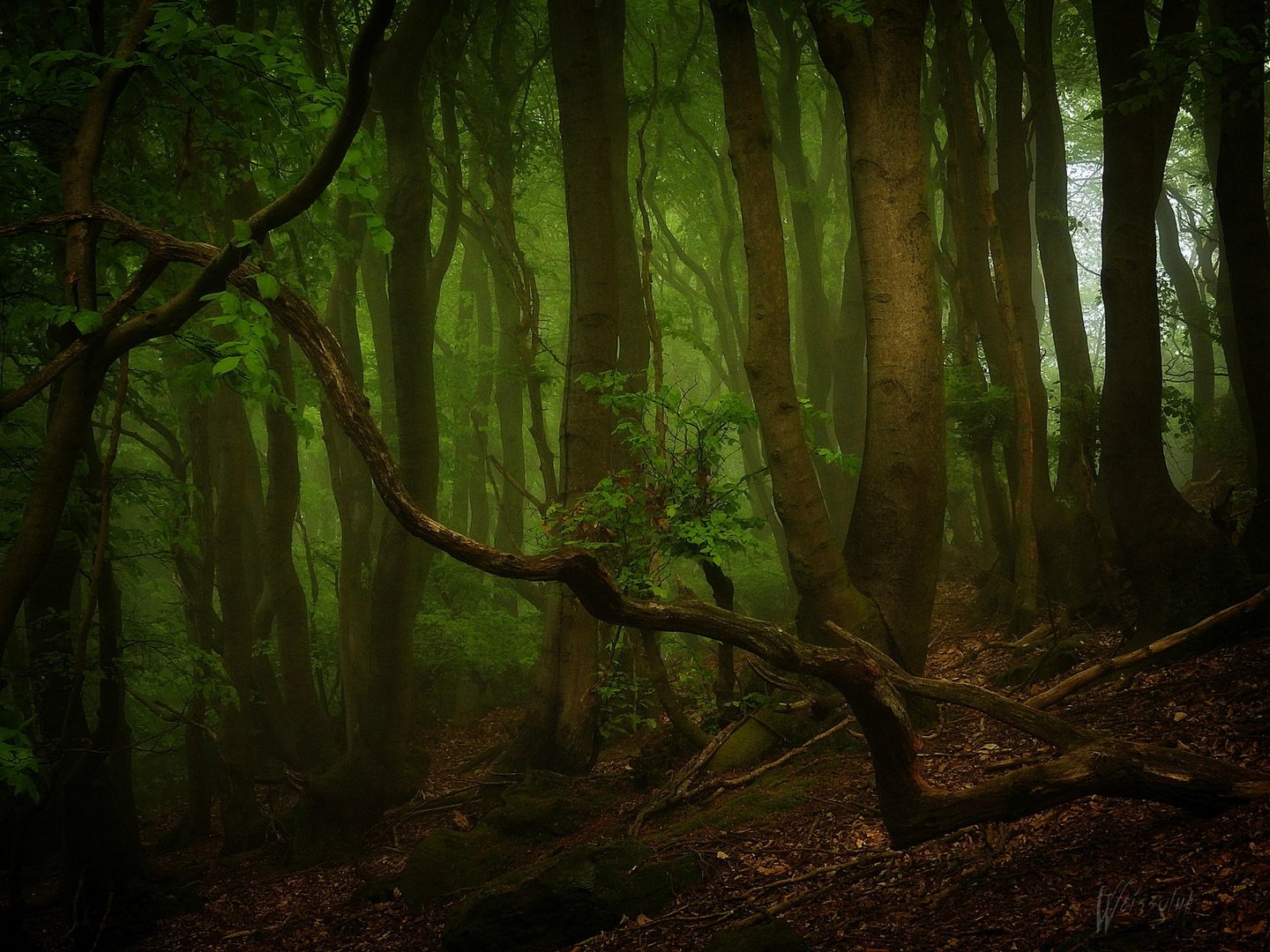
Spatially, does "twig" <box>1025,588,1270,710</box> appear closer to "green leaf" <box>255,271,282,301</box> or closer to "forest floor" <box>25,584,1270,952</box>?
"forest floor" <box>25,584,1270,952</box>

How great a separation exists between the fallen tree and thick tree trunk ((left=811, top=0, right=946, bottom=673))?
2245mm

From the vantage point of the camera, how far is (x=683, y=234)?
81.7ft

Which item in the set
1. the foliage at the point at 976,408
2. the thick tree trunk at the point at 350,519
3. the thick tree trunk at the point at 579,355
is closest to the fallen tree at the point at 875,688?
the thick tree trunk at the point at 579,355

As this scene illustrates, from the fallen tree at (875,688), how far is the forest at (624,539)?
2 cm

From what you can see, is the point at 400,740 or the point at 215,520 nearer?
the point at 400,740

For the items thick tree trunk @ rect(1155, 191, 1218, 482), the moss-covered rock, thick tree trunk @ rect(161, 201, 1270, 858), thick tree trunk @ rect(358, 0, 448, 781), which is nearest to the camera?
thick tree trunk @ rect(161, 201, 1270, 858)

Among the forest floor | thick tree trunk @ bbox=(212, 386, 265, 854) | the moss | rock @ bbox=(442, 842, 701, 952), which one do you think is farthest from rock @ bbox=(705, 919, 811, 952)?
thick tree trunk @ bbox=(212, 386, 265, 854)

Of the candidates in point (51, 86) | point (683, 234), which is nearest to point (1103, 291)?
point (51, 86)

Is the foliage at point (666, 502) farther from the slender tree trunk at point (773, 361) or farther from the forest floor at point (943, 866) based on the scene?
the forest floor at point (943, 866)

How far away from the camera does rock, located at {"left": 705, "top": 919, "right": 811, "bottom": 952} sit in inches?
149

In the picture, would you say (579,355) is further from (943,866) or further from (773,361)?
(943,866)

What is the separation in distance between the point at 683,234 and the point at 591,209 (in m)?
17.0

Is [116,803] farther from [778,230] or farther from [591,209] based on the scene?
[778,230]

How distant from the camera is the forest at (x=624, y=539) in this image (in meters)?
4.15
